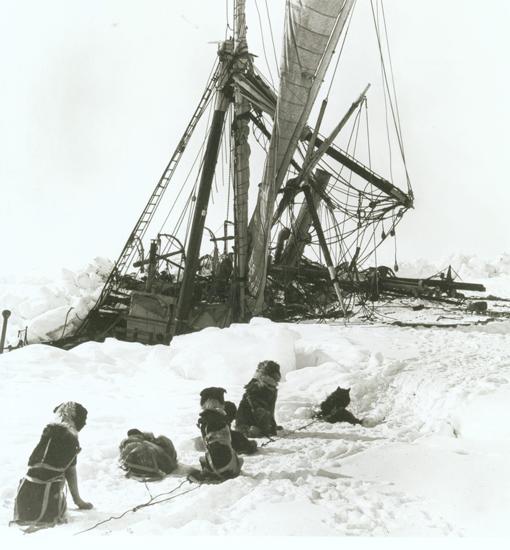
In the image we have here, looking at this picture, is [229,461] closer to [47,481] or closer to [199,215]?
[47,481]

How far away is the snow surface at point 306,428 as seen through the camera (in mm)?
3225

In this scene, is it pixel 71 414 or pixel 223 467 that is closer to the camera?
pixel 71 414

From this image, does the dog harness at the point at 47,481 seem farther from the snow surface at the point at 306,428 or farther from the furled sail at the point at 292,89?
the furled sail at the point at 292,89

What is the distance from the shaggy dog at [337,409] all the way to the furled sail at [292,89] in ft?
22.2

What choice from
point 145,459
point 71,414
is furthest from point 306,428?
point 71,414

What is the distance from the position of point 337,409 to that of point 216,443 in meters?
2.37

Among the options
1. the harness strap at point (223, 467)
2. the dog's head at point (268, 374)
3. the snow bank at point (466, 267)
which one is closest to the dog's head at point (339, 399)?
the dog's head at point (268, 374)

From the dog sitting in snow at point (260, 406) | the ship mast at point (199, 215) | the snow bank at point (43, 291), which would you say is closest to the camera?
the dog sitting in snow at point (260, 406)

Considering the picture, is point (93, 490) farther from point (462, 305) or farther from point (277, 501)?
point (462, 305)

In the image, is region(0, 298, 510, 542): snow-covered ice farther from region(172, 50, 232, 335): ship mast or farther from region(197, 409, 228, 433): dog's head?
region(172, 50, 232, 335): ship mast

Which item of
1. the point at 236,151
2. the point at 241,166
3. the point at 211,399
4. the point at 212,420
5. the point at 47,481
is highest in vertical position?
the point at 236,151

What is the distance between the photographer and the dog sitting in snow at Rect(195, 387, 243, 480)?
391 centimetres

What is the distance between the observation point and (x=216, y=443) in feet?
13.1

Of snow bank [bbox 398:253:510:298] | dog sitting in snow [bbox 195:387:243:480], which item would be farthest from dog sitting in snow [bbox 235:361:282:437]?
snow bank [bbox 398:253:510:298]
